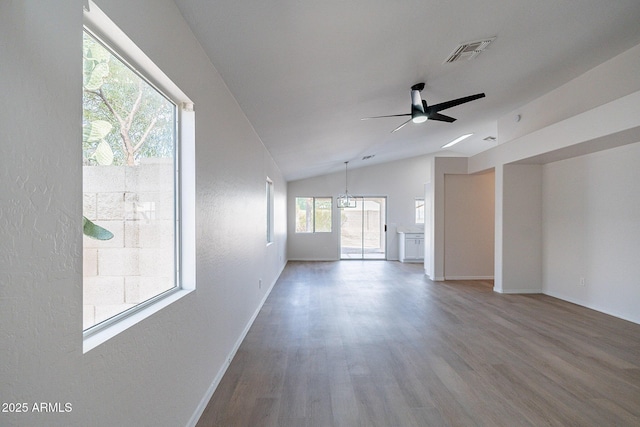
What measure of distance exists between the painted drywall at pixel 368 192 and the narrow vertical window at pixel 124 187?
311 inches

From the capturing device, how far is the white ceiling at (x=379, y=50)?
195cm

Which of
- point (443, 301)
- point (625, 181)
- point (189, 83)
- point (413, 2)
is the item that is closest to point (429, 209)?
point (443, 301)

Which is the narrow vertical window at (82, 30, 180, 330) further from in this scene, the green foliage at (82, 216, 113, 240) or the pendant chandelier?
the pendant chandelier

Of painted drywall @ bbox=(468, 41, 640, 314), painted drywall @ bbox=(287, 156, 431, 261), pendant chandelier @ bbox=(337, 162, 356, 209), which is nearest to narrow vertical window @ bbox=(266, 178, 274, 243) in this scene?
painted drywall @ bbox=(287, 156, 431, 261)

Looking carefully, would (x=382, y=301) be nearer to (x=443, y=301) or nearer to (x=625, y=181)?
(x=443, y=301)

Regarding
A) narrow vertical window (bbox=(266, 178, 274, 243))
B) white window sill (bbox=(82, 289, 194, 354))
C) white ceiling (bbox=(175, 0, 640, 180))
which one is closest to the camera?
white window sill (bbox=(82, 289, 194, 354))

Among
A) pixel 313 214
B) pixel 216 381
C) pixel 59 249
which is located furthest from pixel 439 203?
pixel 59 249

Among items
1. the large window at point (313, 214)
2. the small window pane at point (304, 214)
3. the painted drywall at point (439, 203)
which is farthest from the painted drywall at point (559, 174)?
the small window pane at point (304, 214)

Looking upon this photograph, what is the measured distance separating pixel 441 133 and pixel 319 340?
17.0ft

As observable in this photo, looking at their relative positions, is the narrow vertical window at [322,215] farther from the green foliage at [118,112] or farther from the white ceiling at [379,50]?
the green foliage at [118,112]

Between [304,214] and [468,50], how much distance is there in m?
7.44

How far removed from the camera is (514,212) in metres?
5.43

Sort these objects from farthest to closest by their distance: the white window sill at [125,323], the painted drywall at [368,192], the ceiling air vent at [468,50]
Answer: the painted drywall at [368,192] → the ceiling air vent at [468,50] → the white window sill at [125,323]

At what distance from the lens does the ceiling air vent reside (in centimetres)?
277
